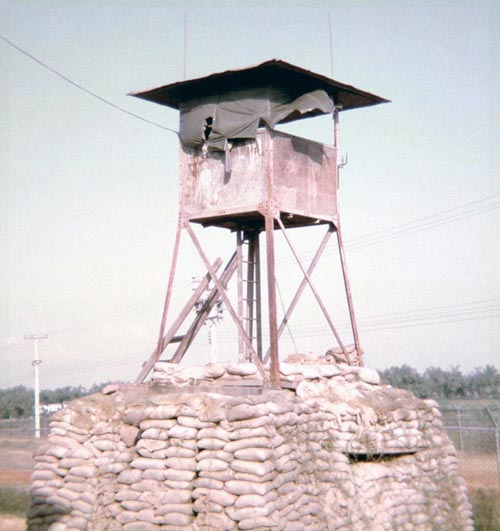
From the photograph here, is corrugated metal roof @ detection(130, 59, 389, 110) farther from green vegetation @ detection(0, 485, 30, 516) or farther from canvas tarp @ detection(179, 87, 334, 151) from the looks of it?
green vegetation @ detection(0, 485, 30, 516)

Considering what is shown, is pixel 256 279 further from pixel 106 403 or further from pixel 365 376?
pixel 106 403

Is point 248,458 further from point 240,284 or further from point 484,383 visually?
point 484,383

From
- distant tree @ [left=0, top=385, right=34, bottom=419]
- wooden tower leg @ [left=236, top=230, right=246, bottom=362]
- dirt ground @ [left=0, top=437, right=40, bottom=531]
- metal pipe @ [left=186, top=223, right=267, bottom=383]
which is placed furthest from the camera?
distant tree @ [left=0, top=385, right=34, bottom=419]

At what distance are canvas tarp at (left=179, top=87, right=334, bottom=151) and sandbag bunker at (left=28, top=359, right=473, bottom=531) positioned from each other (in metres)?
4.18

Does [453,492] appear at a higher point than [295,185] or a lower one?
lower

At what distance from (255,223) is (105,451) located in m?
5.24

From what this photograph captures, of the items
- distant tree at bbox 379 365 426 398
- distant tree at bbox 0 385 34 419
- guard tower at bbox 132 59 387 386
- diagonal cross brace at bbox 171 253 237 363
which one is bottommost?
distant tree at bbox 0 385 34 419

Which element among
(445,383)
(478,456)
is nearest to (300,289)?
(478,456)

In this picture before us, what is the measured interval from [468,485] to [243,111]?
1102cm

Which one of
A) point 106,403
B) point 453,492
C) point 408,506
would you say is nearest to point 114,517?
point 106,403

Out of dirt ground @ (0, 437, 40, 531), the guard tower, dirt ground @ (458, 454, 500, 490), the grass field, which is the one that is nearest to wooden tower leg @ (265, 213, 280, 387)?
the guard tower

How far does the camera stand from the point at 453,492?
14.0 m

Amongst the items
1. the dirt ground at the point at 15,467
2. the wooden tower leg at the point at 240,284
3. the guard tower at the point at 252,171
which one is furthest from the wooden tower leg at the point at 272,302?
the dirt ground at the point at 15,467

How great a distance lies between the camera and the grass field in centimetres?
1512
